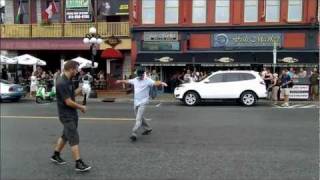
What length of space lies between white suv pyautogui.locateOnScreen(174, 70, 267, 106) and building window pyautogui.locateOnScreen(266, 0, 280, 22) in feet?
34.7

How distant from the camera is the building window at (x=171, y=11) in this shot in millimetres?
33125

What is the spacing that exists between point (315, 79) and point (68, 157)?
60.7ft

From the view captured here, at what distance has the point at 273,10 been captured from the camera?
32.0 metres

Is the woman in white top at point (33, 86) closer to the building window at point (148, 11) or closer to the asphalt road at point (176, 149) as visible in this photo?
the building window at point (148, 11)

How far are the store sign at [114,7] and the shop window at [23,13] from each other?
5552mm

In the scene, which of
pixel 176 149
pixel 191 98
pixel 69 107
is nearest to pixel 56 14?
pixel 191 98

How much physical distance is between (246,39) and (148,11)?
638 centimetres

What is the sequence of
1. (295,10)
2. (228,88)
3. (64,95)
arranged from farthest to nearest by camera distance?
(295,10), (228,88), (64,95)

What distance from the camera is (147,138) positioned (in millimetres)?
11641

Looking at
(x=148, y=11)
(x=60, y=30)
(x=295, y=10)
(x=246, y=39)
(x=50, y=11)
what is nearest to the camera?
(x=295, y=10)

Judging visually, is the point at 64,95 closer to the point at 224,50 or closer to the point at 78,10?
the point at 224,50

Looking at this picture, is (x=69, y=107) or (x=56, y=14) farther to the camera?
(x=56, y=14)

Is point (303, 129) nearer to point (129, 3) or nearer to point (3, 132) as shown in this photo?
point (3, 132)

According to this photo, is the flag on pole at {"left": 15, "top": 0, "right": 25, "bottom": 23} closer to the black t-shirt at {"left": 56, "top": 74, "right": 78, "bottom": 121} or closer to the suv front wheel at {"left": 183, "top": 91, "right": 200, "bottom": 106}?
the suv front wheel at {"left": 183, "top": 91, "right": 200, "bottom": 106}
